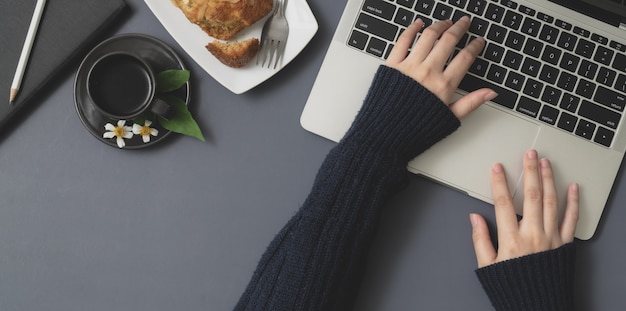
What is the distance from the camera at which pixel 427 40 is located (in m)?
0.85

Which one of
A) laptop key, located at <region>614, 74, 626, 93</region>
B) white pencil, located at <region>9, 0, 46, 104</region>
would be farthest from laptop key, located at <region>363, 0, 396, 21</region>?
white pencil, located at <region>9, 0, 46, 104</region>

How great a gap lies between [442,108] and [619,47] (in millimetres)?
259

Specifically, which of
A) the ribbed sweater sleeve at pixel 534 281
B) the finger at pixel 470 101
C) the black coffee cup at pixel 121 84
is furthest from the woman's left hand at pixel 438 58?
the black coffee cup at pixel 121 84

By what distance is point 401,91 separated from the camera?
0.85 meters

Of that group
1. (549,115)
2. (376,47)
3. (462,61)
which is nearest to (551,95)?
(549,115)

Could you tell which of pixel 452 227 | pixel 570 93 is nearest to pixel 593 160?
pixel 570 93

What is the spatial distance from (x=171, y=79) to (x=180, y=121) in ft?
0.18

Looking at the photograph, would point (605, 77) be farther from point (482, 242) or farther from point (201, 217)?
point (201, 217)

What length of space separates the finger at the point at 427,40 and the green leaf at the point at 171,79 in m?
0.30

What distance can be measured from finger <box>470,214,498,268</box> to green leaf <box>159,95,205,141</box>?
39cm

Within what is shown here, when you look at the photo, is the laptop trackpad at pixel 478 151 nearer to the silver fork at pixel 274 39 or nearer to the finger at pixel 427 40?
the finger at pixel 427 40

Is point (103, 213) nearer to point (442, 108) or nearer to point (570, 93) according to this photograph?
point (442, 108)

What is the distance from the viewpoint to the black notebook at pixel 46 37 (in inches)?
33.4

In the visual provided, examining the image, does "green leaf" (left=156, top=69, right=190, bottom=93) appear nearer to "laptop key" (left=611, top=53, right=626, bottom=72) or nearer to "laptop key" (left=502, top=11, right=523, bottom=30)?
"laptop key" (left=502, top=11, right=523, bottom=30)
